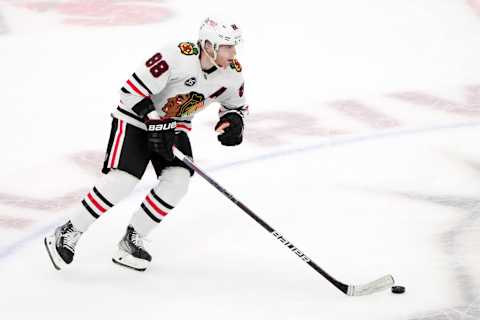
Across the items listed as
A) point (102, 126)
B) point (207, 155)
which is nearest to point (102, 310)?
point (207, 155)

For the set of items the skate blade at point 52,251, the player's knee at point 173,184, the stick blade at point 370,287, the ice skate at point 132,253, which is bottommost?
the stick blade at point 370,287

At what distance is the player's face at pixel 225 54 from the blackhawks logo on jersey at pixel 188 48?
0.10 meters

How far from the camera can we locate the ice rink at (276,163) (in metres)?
4.25

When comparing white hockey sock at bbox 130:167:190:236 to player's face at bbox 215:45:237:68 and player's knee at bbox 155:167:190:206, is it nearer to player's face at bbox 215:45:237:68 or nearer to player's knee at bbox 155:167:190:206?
player's knee at bbox 155:167:190:206

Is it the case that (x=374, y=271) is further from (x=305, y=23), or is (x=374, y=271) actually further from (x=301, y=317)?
(x=305, y=23)

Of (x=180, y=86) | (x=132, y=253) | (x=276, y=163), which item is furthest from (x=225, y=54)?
Result: (x=276, y=163)

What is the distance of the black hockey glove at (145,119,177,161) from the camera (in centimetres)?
427

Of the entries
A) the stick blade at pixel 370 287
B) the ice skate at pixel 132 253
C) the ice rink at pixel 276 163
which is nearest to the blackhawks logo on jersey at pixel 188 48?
the ice skate at pixel 132 253

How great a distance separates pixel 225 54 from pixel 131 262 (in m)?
0.93

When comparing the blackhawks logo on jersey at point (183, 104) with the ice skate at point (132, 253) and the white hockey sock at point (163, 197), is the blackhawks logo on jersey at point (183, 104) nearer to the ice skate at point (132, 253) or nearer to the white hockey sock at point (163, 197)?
the white hockey sock at point (163, 197)

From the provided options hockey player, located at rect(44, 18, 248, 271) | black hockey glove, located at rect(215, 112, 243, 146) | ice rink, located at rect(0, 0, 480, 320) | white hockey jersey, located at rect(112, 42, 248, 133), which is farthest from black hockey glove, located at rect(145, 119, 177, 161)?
ice rink, located at rect(0, 0, 480, 320)

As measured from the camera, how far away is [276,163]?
5.79 meters

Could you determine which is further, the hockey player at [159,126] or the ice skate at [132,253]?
the ice skate at [132,253]

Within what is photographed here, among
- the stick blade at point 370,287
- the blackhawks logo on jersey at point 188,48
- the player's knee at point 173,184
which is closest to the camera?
the stick blade at point 370,287
